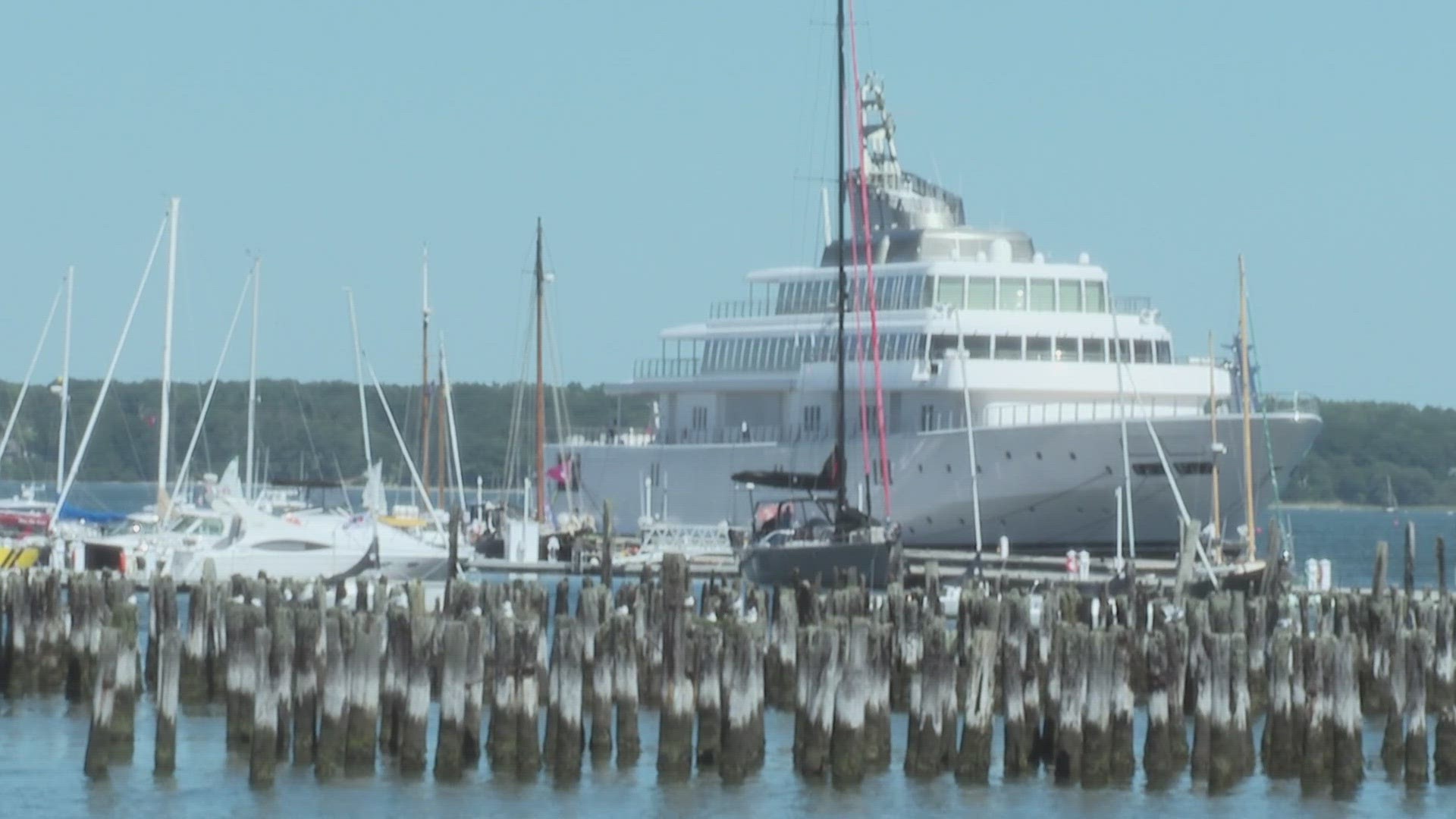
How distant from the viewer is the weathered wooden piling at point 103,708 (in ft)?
78.7

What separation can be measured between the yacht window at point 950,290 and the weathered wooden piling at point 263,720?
38.6m

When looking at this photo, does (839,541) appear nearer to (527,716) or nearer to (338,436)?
(527,716)

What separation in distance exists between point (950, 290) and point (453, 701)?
39.1 m

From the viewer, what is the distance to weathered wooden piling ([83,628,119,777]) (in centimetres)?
2398

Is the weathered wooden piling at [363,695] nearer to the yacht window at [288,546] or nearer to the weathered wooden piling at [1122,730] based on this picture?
the weathered wooden piling at [1122,730]

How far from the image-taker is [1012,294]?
6228cm

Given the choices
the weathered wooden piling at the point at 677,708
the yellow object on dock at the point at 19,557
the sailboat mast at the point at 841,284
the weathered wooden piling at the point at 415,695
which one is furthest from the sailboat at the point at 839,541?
the weathered wooden piling at the point at 415,695

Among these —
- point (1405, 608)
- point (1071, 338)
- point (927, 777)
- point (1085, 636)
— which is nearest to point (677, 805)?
point (927, 777)

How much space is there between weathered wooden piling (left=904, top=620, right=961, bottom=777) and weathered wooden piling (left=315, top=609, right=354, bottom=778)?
15.5 ft

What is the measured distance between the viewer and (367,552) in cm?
4497

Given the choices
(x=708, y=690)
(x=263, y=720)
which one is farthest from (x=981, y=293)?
(x=263, y=720)

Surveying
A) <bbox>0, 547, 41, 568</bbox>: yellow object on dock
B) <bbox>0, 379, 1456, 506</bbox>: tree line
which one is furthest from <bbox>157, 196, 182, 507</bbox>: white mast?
<bbox>0, 379, 1456, 506</bbox>: tree line

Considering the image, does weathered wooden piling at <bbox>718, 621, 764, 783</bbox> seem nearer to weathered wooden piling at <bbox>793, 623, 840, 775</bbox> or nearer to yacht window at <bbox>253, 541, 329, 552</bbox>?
weathered wooden piling at <bbox>793, 623, 840, 775</bbox>

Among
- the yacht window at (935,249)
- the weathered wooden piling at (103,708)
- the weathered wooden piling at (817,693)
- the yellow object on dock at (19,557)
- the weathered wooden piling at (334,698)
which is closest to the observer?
the weathered wooden piling at (817,693)
